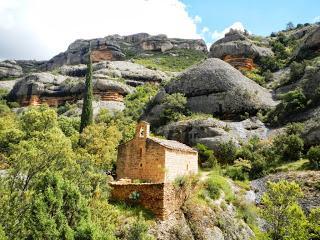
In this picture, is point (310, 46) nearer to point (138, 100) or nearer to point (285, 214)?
point (138, 100)

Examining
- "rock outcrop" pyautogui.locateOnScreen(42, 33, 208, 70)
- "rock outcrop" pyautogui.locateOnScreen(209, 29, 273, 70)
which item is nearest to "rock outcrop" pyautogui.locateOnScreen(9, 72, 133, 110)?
"rock outcrop" pyautogui.locateOnScreen(209, 29, 273, 70)

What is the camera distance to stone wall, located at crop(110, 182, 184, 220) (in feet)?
93.4

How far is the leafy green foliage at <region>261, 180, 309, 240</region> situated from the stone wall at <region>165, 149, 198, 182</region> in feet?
25.9

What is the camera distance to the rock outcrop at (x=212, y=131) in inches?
1970

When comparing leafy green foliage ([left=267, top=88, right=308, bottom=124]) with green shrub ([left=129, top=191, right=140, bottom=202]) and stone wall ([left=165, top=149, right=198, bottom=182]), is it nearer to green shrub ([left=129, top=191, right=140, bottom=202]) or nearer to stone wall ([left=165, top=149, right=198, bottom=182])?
stone wall ([left=165, top=149, right=198, bottom=182])

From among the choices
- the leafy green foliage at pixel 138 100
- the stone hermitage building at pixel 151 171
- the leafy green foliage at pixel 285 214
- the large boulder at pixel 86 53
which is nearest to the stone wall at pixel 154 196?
the stone hermitage building at pixel 151 171

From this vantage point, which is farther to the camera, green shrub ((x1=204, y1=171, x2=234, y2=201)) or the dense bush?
the dense bush

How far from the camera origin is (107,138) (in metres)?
45.5

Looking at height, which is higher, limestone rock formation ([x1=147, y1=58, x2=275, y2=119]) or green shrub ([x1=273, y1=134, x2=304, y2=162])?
limestone rock formation ([x1=147, y1=58, x2=275, y2=119])

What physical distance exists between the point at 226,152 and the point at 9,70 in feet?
315

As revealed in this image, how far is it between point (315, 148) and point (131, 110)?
3613cm

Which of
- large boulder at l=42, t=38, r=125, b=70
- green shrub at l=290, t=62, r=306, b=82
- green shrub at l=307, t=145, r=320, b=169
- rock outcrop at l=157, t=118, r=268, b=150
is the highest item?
large boulder at l=42, t=38, r=125, b=70

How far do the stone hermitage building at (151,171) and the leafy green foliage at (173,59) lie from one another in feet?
210

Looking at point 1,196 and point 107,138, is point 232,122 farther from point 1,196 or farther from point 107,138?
point 1,196
